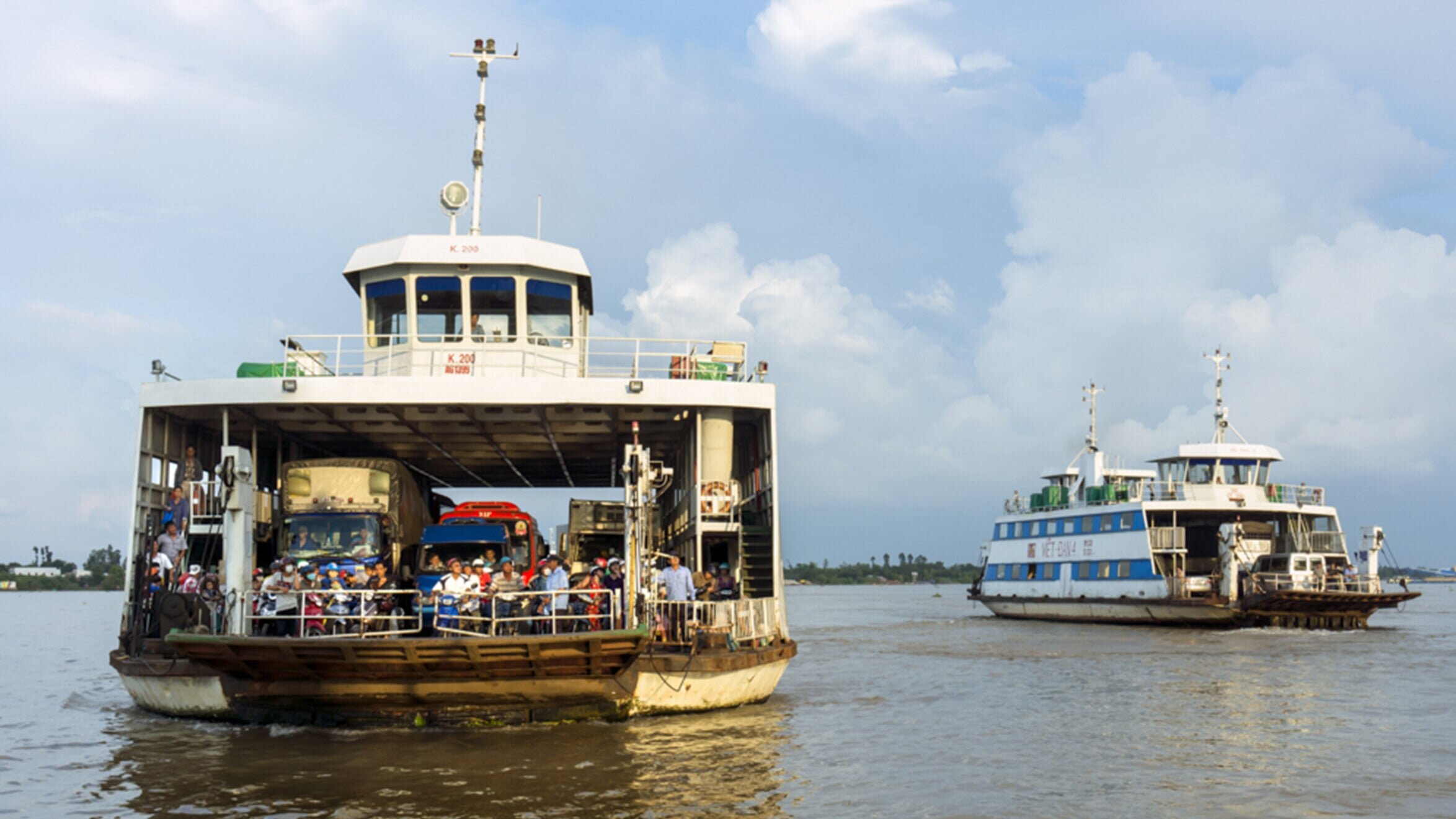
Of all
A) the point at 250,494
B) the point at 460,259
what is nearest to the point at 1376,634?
the point at 460,259

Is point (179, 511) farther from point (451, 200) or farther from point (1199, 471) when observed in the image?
point (1199, 471)

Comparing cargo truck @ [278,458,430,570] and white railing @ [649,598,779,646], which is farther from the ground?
cargo truck @ [278,458,430,570]

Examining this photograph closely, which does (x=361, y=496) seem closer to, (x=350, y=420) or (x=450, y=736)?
(x=350, y=420)

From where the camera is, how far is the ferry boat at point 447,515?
13484 millimetres

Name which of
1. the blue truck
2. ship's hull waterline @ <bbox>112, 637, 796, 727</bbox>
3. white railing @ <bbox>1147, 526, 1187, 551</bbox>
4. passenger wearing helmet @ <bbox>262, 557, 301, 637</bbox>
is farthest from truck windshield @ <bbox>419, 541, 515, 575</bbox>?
white railing @ <bbox>1147, 526, 1187, 551</bbox>

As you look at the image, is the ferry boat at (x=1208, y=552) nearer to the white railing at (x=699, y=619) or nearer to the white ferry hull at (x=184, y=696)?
the white railing at (x=699, y=619)

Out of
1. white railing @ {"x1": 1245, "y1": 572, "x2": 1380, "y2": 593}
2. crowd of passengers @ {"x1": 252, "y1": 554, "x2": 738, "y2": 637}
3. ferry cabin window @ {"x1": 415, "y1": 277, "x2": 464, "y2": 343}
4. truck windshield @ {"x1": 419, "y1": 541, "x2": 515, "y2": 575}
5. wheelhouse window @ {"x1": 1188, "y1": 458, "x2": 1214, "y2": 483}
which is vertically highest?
ferry cabin window @ {"x1": 415, "y1": 277, "x2": 464, "y2": 343}

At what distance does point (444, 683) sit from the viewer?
43.9ft

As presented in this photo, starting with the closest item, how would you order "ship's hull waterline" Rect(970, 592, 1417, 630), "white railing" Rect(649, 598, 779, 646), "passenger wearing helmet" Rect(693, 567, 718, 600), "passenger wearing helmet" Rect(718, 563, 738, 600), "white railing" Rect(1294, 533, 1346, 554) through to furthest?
"white railing" Rect(649, 598, 779, 646) < "passenger wearing helmet" Rect(693, 567, 718, 600) < "passenger wearing helmet" Rect(718, 563, 738, 600) < "ship's hull waterline" Rect(970, 592, 1417, 630) < "white railing" Rect(1294, 533, 1346, 554)

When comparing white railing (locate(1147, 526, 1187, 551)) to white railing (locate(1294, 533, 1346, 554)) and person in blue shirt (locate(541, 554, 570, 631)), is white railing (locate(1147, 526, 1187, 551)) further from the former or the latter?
person in blue shirt (locate(541, 554, 570, 631))

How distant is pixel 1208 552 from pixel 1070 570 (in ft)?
19.5

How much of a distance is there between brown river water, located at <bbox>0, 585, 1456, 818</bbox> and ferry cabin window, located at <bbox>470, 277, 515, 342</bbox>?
23.3ft

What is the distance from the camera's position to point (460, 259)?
18.9 meters

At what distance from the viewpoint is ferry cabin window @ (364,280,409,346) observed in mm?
19328
